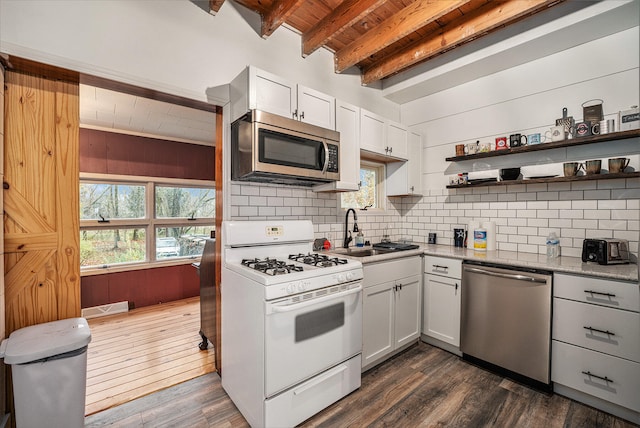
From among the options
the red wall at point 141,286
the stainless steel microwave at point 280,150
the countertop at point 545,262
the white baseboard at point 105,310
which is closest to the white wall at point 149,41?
the stainless steel microwave at point 280,150

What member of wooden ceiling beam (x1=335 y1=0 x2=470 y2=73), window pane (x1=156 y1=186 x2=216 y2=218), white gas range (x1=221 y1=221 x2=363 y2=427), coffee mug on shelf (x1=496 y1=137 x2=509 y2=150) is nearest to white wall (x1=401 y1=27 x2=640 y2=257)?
coffee mug on shelf (x1=496 y1=137 x2=509 y2=150)

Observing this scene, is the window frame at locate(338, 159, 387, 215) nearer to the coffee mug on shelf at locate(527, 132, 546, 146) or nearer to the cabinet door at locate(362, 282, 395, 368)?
the cabinet door at locate(362, 282, 395, 368)

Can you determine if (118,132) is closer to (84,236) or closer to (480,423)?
(84,236)

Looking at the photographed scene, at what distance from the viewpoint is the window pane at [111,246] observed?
374cm

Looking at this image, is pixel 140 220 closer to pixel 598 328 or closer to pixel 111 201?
pixel 111 201

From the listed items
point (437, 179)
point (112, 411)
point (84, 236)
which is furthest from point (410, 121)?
point (84, 236)

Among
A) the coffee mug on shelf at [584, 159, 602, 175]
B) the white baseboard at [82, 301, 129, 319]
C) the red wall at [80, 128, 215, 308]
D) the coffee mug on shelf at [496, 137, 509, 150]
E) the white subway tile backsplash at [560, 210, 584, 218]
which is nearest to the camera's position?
the coffee mug on shelf at [584, 159, 602, 175]

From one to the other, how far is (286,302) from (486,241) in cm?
217

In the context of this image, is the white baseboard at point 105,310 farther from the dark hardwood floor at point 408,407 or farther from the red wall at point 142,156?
the dark hardwood floor at point 408,407

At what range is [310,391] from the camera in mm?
1750

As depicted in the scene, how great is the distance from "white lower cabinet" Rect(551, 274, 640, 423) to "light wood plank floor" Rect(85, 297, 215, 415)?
2.64m

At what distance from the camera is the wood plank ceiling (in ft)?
6.68

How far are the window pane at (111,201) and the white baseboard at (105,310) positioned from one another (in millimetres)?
1170

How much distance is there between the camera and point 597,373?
1825mm
